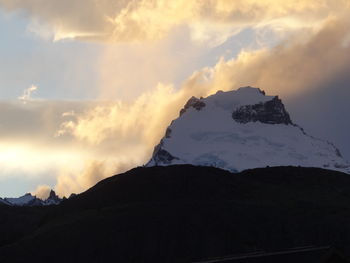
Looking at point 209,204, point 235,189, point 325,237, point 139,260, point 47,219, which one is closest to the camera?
point 139,260

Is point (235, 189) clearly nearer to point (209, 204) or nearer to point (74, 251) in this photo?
point (209, 204)

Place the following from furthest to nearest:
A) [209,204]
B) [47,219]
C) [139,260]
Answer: [47,219], [209,204], [139,260]

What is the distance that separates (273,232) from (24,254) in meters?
46.9

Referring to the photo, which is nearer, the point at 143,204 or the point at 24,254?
the point at 24,254

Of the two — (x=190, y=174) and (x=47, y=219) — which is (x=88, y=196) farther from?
(x=190, y=174)

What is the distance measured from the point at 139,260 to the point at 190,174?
225ft

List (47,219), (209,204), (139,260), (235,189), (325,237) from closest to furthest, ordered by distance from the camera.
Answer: (139,260), (325,237), (209,204), (47,219), (235,189)

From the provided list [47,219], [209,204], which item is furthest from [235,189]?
[47,219]

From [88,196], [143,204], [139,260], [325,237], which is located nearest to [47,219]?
[88,196]

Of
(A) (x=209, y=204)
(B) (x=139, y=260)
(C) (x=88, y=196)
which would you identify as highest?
(C) (x=88, y=196)

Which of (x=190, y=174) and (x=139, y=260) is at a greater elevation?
(x=190, y=174)

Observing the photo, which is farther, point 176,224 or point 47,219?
point 47,219

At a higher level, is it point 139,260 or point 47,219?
point 47,219

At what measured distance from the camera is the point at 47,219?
591 feet
